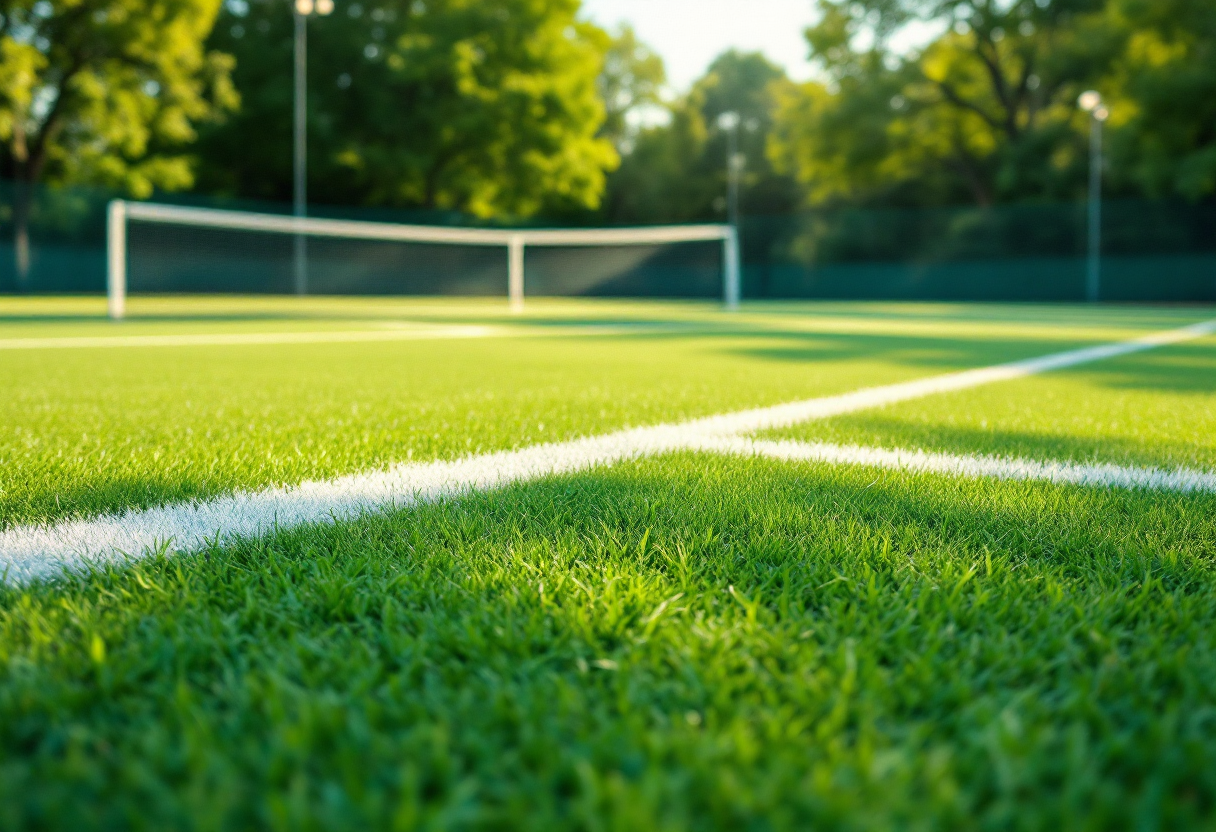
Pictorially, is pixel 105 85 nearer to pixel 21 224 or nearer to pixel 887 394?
pixel 21 224

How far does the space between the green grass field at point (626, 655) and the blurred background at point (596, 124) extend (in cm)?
2187

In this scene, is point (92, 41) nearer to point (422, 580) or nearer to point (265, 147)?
point (265, 147)

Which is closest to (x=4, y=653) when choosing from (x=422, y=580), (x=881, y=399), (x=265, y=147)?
(x=422, y=580)

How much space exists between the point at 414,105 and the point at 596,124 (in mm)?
6596

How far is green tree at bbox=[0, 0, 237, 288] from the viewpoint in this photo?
80.0ft

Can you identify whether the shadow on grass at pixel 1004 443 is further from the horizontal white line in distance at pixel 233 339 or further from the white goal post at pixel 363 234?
the white goal post at pixel 363 234

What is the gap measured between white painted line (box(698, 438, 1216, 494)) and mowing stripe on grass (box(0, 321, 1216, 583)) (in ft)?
0.75

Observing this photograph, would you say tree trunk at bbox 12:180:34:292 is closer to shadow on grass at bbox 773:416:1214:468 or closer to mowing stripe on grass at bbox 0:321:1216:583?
mowing stripe on grass at bbox 0:321:1216:583

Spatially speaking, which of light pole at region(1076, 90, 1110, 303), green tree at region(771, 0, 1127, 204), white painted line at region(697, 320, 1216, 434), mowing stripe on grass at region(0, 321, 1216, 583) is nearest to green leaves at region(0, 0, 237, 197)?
green tree at region(771, 0, 1127, 204)

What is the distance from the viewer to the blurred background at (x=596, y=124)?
2495 cm

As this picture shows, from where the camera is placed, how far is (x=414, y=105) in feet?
108

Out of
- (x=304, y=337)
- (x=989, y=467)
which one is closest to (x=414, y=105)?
(x=304, y=337)

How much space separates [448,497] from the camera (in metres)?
1.97

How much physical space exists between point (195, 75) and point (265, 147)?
471 centimetres
